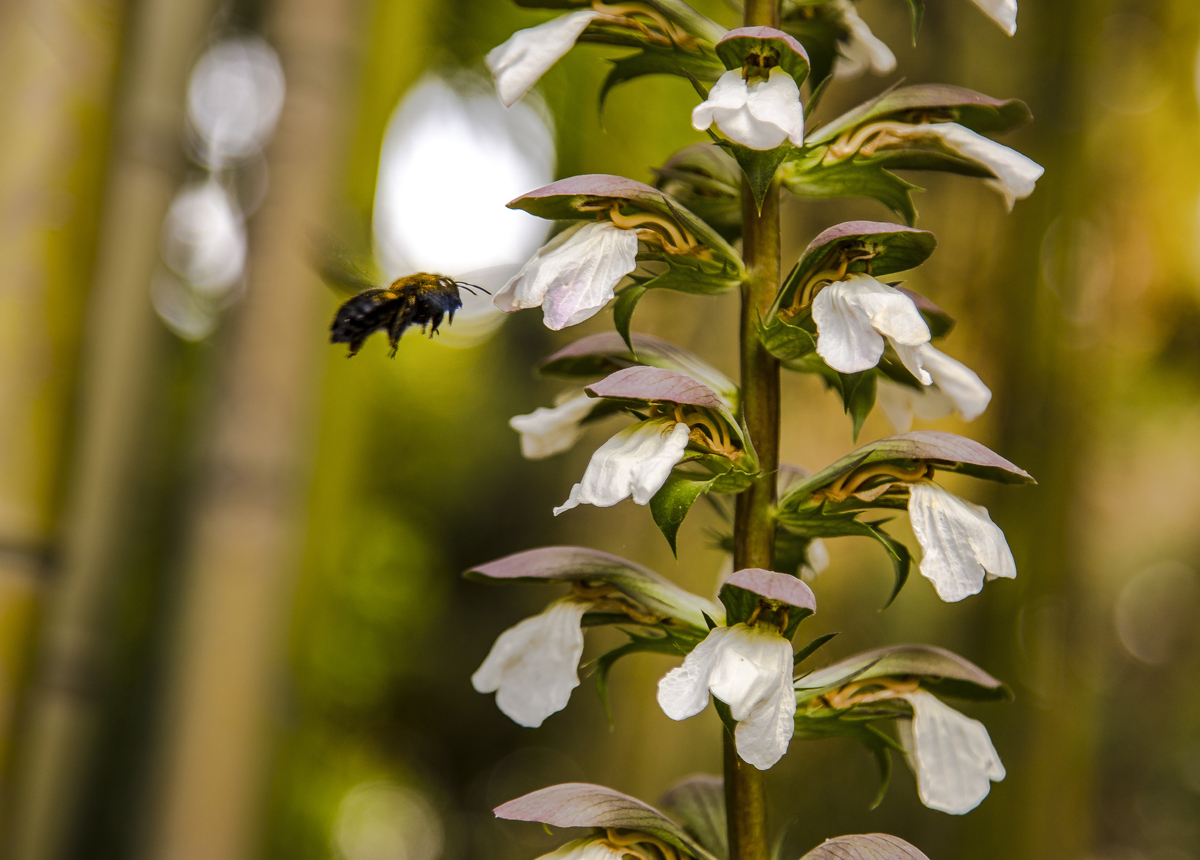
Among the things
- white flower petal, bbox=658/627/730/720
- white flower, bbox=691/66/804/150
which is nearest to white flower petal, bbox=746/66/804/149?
white flower, bbox=691/66/804/150

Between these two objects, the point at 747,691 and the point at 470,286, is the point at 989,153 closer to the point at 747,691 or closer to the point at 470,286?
the point at 747,691

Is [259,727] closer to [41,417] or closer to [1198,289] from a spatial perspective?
[41,417]

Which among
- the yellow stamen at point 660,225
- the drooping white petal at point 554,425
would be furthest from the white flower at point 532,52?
the drooping white petal at point 554,425

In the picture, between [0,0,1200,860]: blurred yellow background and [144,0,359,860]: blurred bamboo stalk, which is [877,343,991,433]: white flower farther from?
[144,0,359,860]: blurred bamboo stalk

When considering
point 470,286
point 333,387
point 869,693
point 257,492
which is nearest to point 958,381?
point 869,693

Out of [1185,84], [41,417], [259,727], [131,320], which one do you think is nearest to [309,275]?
[131,320]

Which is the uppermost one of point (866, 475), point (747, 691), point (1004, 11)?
point (1004, 11)

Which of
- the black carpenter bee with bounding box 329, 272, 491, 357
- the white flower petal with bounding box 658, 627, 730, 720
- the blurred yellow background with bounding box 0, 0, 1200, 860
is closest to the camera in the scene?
the white flower petal with bounding box 658, 627, 730, 720
